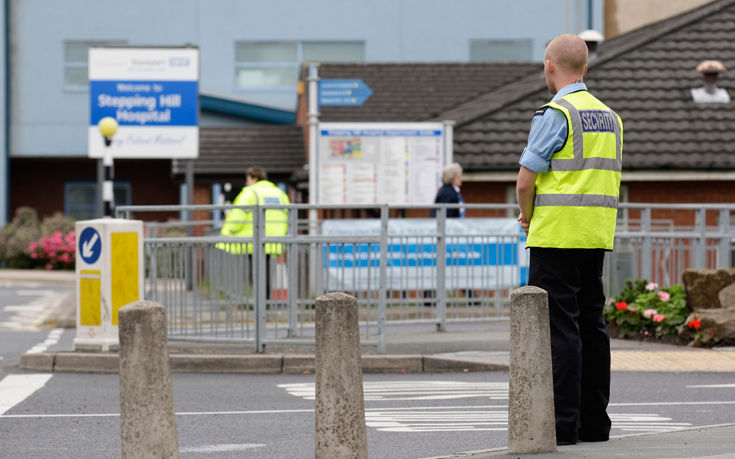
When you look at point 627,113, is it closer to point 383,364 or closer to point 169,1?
point 383,364

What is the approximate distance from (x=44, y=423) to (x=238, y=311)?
3847 millimetres

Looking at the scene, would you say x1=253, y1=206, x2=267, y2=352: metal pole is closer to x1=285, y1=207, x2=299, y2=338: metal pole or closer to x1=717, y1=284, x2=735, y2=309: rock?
x1=285, y1=207, x2=299, y2=338: metal pole

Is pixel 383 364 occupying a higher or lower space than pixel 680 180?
lower

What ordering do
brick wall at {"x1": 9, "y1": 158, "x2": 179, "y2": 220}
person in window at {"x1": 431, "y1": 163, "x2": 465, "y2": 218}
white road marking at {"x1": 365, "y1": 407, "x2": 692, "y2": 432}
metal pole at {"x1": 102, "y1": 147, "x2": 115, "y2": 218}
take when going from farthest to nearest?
1. brick wall at {"x1": 9, "y1": 158, "x2": 179, "y2": 220}
2. metal pole at {"x1": 102, "y1": 147, "x2": 115, "y2": 218}
3. person in window at {"x1": 431, "y1": 163, "x2": 465, "y2": 218}
4. white road marking at {"x1": 365, "y1": 407, "x2": 692, "y2": 432}

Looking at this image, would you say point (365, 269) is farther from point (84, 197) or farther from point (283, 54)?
point (84, 197)

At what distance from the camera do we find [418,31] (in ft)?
118

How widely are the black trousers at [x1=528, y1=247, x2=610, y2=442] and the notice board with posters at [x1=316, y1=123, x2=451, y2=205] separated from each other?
11471 mm

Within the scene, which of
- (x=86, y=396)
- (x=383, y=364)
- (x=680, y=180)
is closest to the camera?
(x=86, y=396)

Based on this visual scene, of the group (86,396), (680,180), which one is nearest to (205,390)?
(86,396)

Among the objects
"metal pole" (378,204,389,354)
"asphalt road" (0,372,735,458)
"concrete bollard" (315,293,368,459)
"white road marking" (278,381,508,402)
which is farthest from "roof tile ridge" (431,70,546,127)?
"concrete bollard" (315,293,368,459)

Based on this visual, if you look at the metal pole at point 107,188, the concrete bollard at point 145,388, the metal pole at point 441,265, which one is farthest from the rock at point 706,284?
the metal pole at point 107,188

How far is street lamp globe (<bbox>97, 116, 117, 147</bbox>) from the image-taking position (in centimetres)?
2006

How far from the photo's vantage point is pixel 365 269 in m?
11.5

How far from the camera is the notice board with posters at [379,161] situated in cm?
1756
